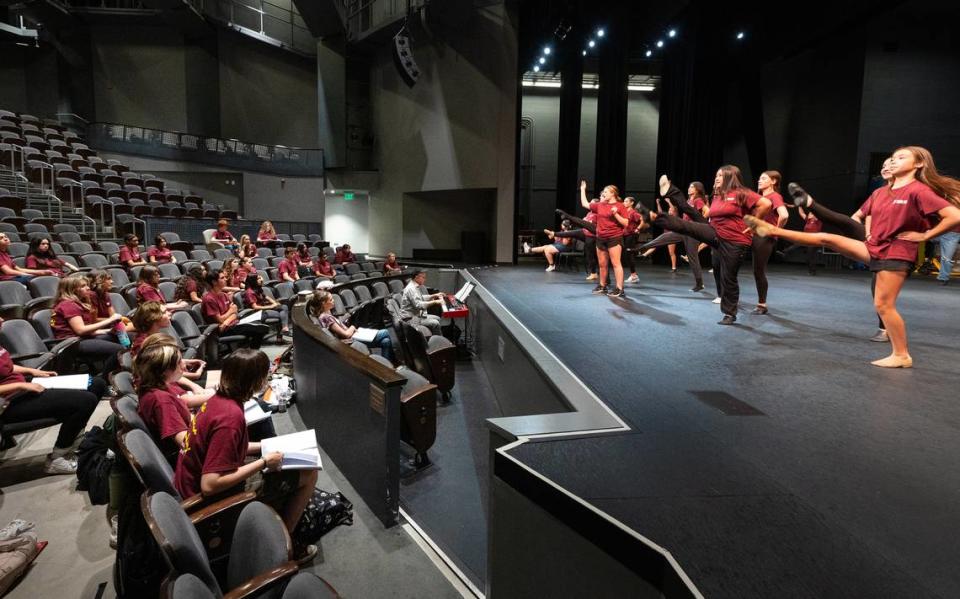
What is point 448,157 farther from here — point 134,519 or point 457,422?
point 134,519

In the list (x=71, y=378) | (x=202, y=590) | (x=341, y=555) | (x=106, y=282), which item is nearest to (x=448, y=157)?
(x=106, y=282)

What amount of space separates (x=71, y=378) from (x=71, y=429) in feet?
1.05

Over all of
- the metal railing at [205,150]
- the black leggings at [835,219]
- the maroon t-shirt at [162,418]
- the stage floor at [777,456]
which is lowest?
the maroon t-shirt at [162,418]

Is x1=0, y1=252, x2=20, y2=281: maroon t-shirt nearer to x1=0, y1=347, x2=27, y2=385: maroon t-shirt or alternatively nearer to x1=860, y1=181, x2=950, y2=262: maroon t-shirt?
x1=0, y1=347, x2=27, y2=385: maroon t-shirt

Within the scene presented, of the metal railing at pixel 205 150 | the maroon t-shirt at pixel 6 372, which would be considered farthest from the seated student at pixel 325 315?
the metal railing at pixel 205 150

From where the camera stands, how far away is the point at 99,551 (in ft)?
7.88

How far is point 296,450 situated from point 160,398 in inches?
27.6

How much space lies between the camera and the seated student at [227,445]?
2.05 meters

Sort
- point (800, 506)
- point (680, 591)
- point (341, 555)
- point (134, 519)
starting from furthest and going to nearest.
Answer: point (341, 555), point (134, 519), point (800, 506), point (680, 591)

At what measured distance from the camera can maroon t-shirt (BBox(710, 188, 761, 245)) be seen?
449 cm

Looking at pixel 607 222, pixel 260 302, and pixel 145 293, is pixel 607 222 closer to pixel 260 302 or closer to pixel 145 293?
pixel 260 302

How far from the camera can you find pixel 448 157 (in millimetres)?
14234

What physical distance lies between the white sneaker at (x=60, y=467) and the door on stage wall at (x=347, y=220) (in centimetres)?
1451

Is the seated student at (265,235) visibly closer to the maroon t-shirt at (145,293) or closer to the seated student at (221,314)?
the seated student at (221,314)
